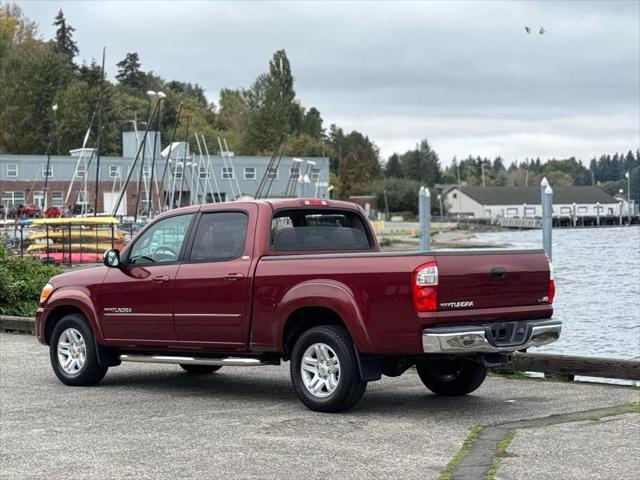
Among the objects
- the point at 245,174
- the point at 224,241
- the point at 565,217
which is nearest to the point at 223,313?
the point at 224,241

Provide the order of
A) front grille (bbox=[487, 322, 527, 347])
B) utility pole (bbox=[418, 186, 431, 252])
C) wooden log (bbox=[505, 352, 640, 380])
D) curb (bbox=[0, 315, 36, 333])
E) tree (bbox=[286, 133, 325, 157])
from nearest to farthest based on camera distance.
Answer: front grille (bbox=[487, 322, 527, 347]) < wooden log (bbox=[505, 352, 640, 380]) < curb (bbox=[0, 315, 36, 333]) < utility pole (bbox=[418, 186, 431, 252]) < tree (bbox=[286, 133, 325, 157])

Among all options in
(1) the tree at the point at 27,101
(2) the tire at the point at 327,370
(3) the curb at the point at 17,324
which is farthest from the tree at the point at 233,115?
(2) the tire at the point at 327,370

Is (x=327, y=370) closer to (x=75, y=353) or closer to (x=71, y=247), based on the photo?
(x=75, y=353)

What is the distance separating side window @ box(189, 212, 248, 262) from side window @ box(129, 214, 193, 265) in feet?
0.81

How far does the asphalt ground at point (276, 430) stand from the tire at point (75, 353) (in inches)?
7.1

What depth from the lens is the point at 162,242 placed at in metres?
12.2

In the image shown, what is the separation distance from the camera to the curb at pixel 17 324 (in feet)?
59.7

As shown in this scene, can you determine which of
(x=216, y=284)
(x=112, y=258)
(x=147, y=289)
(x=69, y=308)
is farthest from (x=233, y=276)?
(x=69, y=308)

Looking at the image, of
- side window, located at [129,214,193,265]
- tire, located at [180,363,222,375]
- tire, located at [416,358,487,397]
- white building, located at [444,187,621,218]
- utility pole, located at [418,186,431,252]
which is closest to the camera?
tire, located at [416,358,487,397]

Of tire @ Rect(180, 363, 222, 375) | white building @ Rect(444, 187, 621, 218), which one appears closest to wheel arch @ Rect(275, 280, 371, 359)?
tire @ Rect(180, 363, 222, 375)

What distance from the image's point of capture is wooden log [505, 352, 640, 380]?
11.7 metres

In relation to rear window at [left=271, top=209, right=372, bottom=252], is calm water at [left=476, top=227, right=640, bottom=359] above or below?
below

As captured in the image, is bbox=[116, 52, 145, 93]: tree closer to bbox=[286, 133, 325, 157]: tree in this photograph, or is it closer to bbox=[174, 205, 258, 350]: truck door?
bbox=[286, 133, 325, 157]: tree

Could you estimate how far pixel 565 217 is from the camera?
16188cm
